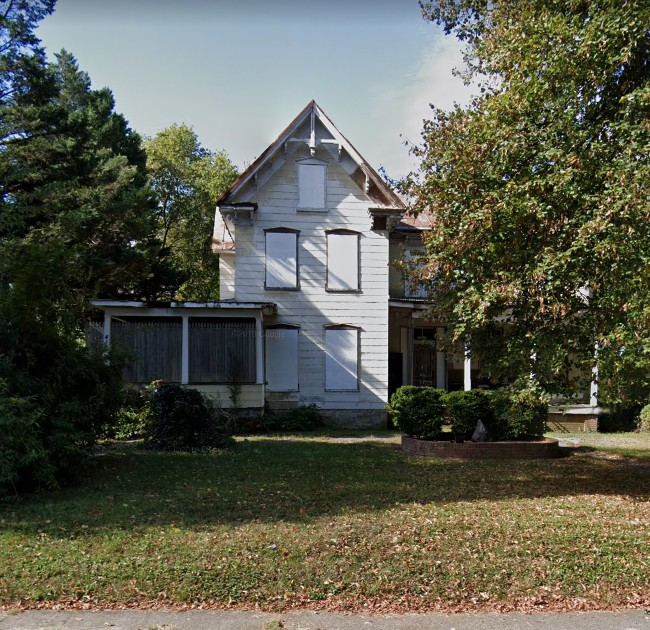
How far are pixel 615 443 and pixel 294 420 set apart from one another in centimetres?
867

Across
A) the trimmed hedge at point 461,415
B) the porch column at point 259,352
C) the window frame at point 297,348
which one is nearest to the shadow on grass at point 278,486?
the trimmed hedge at point 461,415

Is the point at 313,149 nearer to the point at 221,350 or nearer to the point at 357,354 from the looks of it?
the point at 357,354

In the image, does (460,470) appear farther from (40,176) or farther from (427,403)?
(40,176)

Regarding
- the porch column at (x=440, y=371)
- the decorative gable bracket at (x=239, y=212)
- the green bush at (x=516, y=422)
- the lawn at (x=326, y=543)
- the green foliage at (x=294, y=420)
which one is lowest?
the lawn at (x=326, y=543)

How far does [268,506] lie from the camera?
7.95 metres

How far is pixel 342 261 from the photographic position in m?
19.5

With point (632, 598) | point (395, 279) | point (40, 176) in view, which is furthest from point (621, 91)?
point (40, 176)

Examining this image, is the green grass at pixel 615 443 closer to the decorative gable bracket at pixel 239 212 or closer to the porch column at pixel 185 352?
the porch column at pixel 185 352

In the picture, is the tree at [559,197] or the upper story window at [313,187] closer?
the tree at [559,197]

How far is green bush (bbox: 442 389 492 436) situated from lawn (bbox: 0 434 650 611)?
3.39 metres

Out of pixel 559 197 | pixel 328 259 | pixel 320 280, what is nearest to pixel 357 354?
pixel 320 280

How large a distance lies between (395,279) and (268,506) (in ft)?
48.0

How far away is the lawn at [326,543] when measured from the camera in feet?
17.7

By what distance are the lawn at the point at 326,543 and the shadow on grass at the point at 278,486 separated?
1.7 inches
